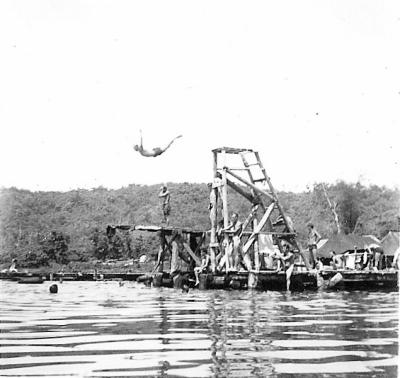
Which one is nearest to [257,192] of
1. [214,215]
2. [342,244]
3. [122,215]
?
A: [214,215]

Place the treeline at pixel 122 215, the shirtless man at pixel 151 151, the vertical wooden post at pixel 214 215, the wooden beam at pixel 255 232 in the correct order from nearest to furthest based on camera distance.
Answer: the shirtless man at pixel 151 151
the wooden beam at pixel 255 232
the vertical wooden post at pixel 214 215
the treeline at pixel 122 215

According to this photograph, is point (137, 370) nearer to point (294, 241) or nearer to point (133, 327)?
point (133, 327)

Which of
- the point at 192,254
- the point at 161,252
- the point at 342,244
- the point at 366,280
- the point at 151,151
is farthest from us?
the point at 342,244

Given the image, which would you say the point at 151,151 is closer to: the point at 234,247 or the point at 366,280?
the point at 234,247

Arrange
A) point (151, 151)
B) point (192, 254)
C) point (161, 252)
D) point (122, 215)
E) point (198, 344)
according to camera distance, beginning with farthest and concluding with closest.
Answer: point (122, 215) < point (161, 252) < point (192, 254) < point (151, 151) < point (198, 344)

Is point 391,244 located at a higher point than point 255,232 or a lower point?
lower

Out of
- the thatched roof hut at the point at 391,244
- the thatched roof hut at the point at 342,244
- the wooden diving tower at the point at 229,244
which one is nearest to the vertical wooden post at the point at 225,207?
the wooden diving tower at the point at 229,244

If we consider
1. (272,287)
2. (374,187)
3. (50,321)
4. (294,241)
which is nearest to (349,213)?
(374,187)

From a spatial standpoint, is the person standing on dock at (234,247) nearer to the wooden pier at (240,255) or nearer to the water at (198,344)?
the wooden pier at (240,255)

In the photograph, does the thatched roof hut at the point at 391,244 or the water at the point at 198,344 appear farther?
the thatched roof hut at the point at 391,244
